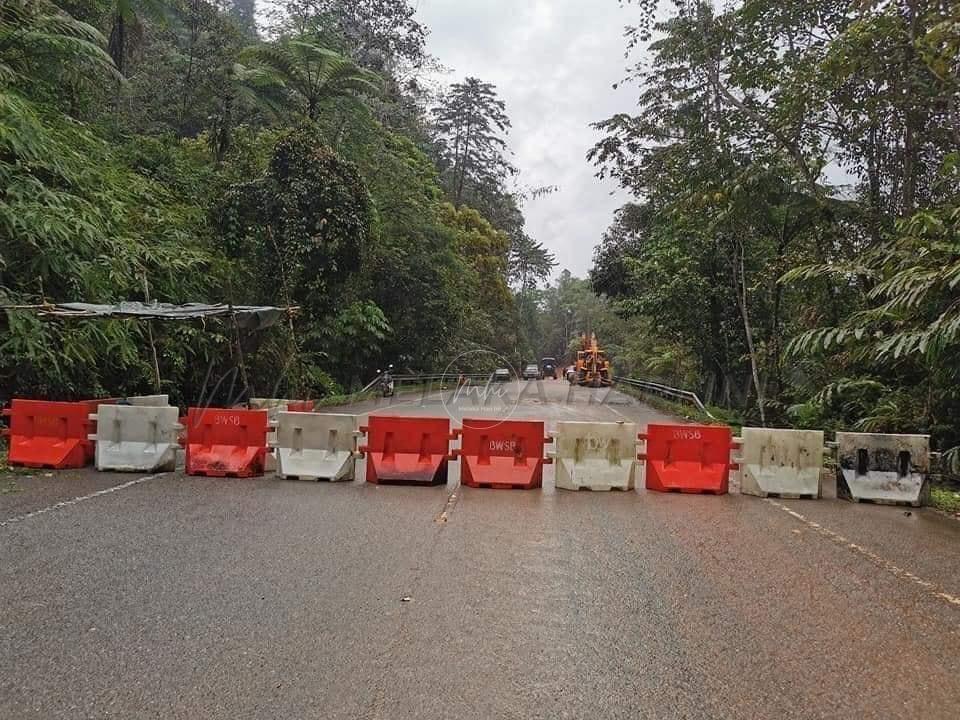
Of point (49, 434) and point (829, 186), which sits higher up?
point (829, 186)

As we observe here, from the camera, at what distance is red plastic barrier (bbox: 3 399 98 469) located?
31.2 ft

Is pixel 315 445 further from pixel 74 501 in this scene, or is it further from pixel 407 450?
pixel 74 501

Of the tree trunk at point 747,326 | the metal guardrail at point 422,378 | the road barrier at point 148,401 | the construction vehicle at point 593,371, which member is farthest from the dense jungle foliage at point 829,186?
the construction vehicle at point 593,371

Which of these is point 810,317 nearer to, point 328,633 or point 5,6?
point 328,633

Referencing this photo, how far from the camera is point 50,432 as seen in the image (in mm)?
9703

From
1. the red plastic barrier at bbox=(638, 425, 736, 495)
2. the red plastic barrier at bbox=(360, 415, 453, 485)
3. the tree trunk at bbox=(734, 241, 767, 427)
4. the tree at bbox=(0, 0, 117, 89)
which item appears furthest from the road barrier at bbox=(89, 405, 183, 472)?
the tree trunk at bbox=(734, 241, 767, 427)

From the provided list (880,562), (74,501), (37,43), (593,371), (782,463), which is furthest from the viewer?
(593,371)

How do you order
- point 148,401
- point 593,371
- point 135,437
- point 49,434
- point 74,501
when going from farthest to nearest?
point 593,371, point 148,401, point 49,434, point 135,437, point 74,501

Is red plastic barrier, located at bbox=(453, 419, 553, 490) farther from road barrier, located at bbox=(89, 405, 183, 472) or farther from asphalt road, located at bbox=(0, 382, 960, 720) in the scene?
road barrier, located at bbox=(89, 405, 183, 472)

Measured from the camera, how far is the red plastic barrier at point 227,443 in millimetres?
9484

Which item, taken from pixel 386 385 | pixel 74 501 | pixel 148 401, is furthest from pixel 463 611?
pixel 386 385

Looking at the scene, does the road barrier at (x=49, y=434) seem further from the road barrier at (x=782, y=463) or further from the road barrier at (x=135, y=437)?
the road barrier at (x=782, y=463)

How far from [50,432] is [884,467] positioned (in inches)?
416

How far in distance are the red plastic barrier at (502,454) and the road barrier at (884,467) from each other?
3.70 m
